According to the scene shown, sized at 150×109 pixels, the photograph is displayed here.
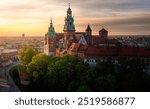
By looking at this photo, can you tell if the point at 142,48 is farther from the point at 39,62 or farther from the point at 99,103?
the point at 99,103

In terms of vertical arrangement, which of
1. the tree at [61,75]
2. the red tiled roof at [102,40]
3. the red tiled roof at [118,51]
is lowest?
the tree at [61,75]

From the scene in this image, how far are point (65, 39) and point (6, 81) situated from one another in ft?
12.2

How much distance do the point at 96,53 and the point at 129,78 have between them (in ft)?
10.1

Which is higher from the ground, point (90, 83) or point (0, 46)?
point (0, 46)

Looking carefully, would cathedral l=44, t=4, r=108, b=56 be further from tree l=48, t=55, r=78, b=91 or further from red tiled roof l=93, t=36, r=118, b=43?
tree l=48, t=55, r=78, b=91

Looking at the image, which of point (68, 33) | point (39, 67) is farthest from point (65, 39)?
point (39, 67)

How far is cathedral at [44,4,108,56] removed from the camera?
11.4 meters

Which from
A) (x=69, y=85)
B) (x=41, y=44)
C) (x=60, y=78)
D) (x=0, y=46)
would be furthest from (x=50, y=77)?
(x=41, y=44)

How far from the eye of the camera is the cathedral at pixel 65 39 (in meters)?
11.4

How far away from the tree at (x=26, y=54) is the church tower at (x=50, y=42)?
45 centimetres

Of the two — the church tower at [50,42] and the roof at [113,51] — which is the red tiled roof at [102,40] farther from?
the church tower at [50,42]

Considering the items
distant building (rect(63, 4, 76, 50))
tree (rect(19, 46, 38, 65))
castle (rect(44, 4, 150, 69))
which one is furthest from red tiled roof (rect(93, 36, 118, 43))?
tree (rect(19, 46, 38, 65))

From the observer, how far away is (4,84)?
8.81 metres

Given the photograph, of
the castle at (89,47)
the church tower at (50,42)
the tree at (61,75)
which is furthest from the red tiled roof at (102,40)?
the tree at (61,75)
